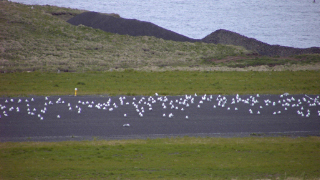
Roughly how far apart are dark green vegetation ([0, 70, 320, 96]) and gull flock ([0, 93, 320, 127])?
2311mm

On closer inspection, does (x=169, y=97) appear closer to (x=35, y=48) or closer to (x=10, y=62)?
(x=10, y=62)

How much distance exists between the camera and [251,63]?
40.8 m

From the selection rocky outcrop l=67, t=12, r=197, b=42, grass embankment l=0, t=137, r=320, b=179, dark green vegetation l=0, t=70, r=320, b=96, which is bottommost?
grass embankment l=0, t=137, r=320, b=179

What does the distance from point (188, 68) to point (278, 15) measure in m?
26.9

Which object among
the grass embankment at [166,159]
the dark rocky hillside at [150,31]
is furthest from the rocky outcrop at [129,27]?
the grass embankment at [166,159]

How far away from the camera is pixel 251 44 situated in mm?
53125

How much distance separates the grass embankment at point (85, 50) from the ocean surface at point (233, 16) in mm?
4255

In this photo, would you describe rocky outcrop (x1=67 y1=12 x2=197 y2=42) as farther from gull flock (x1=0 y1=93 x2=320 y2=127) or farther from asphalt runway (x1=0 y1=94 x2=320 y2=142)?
asphalt runway (x1=0 y1=94 x2=320 y2=142)

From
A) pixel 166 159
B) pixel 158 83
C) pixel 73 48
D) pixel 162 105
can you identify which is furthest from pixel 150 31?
pixel 166 159

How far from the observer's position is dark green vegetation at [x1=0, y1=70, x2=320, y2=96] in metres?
25.5

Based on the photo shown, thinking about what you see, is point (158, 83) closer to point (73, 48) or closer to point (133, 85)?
point (133, 85)

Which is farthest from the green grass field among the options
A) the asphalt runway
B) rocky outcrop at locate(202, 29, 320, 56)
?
rocky outcrop at locate(202, 29, 320, 56)

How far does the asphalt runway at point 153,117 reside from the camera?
15.1 meters

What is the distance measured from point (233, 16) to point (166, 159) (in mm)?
48904
